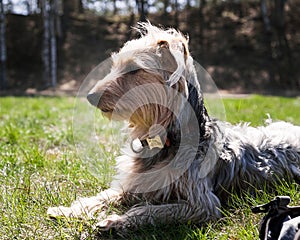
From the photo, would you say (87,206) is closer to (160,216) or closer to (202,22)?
(160,216)

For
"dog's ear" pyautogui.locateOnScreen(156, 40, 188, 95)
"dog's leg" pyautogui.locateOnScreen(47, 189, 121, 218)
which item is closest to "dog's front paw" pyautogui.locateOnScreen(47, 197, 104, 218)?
"dog's leg" pyautogui.locateOnScreen(47, 189, 121, 218)

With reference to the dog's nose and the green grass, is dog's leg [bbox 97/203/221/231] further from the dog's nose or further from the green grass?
the dog's nose

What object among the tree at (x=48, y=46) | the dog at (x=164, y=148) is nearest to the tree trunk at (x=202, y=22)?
the tree at (x=48, y=46)

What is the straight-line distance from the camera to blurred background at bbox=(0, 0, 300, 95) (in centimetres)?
2514

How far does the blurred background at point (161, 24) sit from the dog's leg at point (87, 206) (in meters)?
20.2

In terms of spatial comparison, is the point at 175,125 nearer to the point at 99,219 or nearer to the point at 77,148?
the point at 99,219

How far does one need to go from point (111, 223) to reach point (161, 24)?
79.7ft

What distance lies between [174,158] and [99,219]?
31.0 inches

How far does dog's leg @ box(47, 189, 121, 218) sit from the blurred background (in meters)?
20.2

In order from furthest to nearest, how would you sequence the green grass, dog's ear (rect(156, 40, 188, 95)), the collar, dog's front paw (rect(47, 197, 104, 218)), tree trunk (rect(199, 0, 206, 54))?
tree trunk (rect(199, 0, 206, 54))
the collar
dog's ear (rect(156, 40, 188, 95))
dog's front paw (rect(47, 197, 104, 218))
the green grass

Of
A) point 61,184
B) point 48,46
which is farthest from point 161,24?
point 61,184

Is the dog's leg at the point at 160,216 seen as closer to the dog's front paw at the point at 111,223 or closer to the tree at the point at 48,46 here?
the dog's front paw at the point at 111,223

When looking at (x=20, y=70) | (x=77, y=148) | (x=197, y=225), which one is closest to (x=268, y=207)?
(x=197, y=225)

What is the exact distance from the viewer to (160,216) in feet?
11.5
